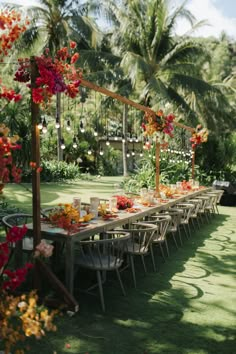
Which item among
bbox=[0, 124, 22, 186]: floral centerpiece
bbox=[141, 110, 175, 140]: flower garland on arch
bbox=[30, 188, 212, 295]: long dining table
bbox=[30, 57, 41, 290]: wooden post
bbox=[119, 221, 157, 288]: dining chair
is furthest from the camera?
bbox=[141, 110, 175, 140]: flower garland on arch

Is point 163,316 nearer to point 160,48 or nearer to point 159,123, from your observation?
point 159,123

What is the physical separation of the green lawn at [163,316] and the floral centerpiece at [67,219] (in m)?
0.71

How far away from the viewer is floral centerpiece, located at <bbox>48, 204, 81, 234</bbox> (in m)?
4.18

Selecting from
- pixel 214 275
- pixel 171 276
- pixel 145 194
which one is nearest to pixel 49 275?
pixel 171 276

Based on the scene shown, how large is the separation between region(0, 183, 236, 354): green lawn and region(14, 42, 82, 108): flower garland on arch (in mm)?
1999

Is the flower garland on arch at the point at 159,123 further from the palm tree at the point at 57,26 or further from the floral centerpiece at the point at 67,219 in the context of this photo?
the palm tree at the point at 57,26

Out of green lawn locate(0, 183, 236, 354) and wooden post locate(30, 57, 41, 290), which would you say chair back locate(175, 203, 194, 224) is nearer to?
green lawn locate(0, 183, 236, 354)

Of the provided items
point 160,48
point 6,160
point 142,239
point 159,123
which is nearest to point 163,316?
point 142,239

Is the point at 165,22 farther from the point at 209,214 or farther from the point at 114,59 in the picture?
the point at 209,214

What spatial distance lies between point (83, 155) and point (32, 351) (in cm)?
1984

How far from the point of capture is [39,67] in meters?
3.46

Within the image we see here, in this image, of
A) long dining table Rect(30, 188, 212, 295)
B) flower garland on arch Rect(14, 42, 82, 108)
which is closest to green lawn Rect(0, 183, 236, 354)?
long dining table Rect(30, 188, 212, 295)

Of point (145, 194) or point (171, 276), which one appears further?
point (145, 194)

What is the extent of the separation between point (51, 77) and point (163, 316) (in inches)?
95.7
